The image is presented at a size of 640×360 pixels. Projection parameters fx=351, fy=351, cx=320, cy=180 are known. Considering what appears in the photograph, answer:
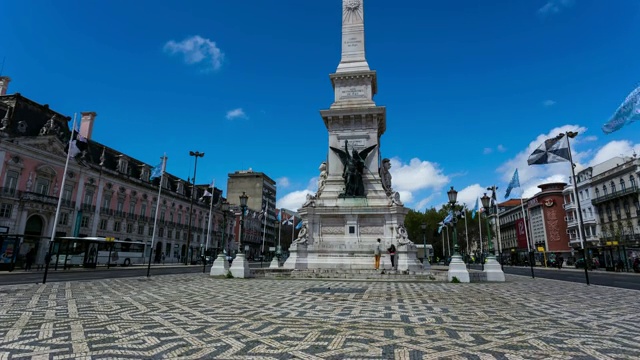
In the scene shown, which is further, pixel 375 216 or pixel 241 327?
pixel 375 216

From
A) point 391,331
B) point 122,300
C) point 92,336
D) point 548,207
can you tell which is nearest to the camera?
point 92,336

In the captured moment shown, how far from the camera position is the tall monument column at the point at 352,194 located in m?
21.2

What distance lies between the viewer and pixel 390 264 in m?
20.0

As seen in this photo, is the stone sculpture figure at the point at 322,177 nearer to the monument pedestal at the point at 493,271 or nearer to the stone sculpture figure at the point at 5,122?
the monument pedestal at the point at 493,271

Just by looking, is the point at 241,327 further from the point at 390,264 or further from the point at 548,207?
the point at 548,207

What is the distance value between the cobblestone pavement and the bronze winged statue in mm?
14236

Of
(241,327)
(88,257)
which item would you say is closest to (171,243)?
(88,257)

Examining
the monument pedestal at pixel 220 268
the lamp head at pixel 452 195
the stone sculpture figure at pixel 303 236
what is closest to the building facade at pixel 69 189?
the monument pedestal at pixel 220 268

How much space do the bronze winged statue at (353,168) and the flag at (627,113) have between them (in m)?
13.6

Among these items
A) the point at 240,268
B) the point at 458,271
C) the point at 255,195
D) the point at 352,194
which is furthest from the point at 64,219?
the point at 255,195

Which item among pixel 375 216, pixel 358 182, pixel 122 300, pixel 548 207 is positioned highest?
pixel 548 207

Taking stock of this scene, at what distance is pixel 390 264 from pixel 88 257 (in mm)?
26438

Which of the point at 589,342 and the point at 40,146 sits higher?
the point at 40,146

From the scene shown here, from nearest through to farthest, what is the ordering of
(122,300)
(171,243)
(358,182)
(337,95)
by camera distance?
1. (122,300)
2. (358,182)
3. (337,95)
4. (171,243)
